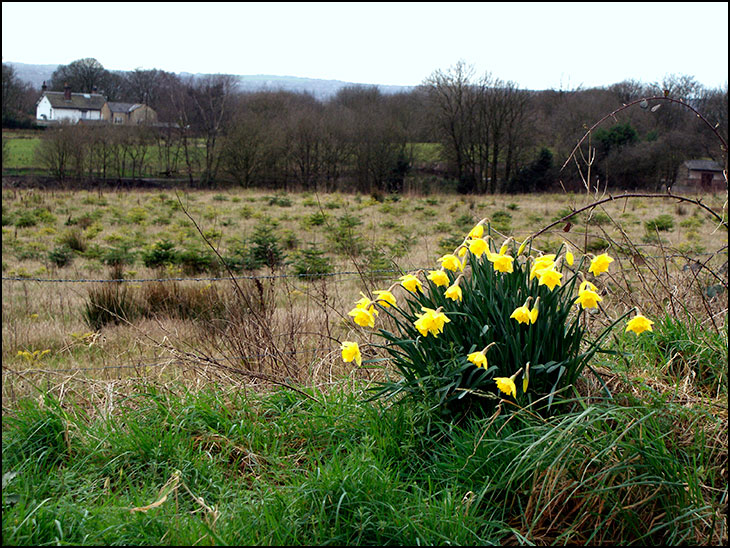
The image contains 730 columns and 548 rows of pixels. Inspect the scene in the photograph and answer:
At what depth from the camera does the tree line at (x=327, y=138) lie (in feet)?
90.5

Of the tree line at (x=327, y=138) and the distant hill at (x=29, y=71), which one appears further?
the tree line at (x=327, y=138)

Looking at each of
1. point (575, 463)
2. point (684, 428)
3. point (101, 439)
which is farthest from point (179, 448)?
point (684, 428)

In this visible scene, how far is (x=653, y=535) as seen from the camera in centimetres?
212

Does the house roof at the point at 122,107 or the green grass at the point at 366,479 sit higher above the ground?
the house roof at the point at 122,107

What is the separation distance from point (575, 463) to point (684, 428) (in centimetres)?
53

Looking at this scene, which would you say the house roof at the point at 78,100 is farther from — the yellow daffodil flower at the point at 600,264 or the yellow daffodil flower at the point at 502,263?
the yellow daffodil flower at the point at 600,264

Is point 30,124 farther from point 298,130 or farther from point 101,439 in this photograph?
point 101,439

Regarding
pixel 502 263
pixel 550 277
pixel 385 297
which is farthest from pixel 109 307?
pixel 550 277

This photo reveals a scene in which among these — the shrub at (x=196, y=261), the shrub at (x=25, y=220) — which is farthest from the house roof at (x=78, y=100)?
the shrub at (x=196, y=261)

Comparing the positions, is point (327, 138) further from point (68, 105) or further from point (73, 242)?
point (73, 242)

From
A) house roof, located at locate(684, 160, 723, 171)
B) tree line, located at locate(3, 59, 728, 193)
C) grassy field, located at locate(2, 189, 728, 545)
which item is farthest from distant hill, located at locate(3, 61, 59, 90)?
house roof, located at locate(684, 160, 723, 171)

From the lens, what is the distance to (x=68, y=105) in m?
35.2

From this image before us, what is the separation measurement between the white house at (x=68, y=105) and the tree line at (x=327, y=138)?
82 cm

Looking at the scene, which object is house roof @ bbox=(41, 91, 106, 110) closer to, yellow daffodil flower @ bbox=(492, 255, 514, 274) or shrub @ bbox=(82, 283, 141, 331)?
shrub @ bbox=(82, 283, 141, 331)
